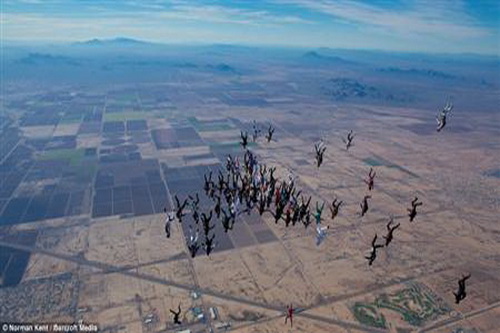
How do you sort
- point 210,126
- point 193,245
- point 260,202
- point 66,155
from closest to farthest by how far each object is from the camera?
1. point 260,202
2. point 193,245
3. point 66,155
4. point 210,126

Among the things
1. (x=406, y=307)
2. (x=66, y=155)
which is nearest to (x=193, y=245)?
(x=406, y=307)

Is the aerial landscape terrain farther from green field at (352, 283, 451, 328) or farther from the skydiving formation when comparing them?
the skydiving formation

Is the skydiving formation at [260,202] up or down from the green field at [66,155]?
up

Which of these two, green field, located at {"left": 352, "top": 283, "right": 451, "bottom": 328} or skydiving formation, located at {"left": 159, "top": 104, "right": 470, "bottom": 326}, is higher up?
skydiving formation, located at {"left": 159, "top": 104, "right": 470, "bottom": 326}

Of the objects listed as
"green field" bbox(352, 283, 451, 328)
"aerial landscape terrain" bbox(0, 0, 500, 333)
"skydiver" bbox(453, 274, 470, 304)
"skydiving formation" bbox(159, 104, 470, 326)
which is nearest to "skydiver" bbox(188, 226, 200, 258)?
"skydiving formation" bbox(159, 104, 470, 326)

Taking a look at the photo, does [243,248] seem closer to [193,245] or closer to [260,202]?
[193,245]

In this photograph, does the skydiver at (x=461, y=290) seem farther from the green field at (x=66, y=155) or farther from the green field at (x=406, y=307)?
the green field at (x=66, y=155)

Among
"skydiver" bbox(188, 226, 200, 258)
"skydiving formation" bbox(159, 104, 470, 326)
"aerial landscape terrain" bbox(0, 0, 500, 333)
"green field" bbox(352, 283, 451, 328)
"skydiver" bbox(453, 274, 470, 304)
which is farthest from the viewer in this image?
"aerial landscape terrain" bbox(0, 0, 500, 333)

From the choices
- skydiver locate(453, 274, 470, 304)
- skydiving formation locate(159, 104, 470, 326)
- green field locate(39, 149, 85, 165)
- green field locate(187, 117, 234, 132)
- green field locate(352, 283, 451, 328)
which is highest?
skydiving formation locate(159, 104, 470, 326)

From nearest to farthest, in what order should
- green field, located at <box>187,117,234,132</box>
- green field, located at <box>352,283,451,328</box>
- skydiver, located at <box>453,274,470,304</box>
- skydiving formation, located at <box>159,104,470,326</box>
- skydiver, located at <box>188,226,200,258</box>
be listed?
skydiver, located at <box>453,274,470,304</box> < skydiving formation, located at <box>159,104,470,326</box> < skydiver, located at <box>188,226,200,258</box> < green field, located at <box>352,283,451,328</box> < green field, located at <box>187,117,234,132</box>

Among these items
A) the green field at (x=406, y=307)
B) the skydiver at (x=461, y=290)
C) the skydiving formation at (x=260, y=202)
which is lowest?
the green field at (x=406, y=307)

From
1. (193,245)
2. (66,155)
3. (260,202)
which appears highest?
(260,202)

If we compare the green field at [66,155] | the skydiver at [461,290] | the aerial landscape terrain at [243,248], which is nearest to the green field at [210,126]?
the aerial landscape terrain at [243,248]
